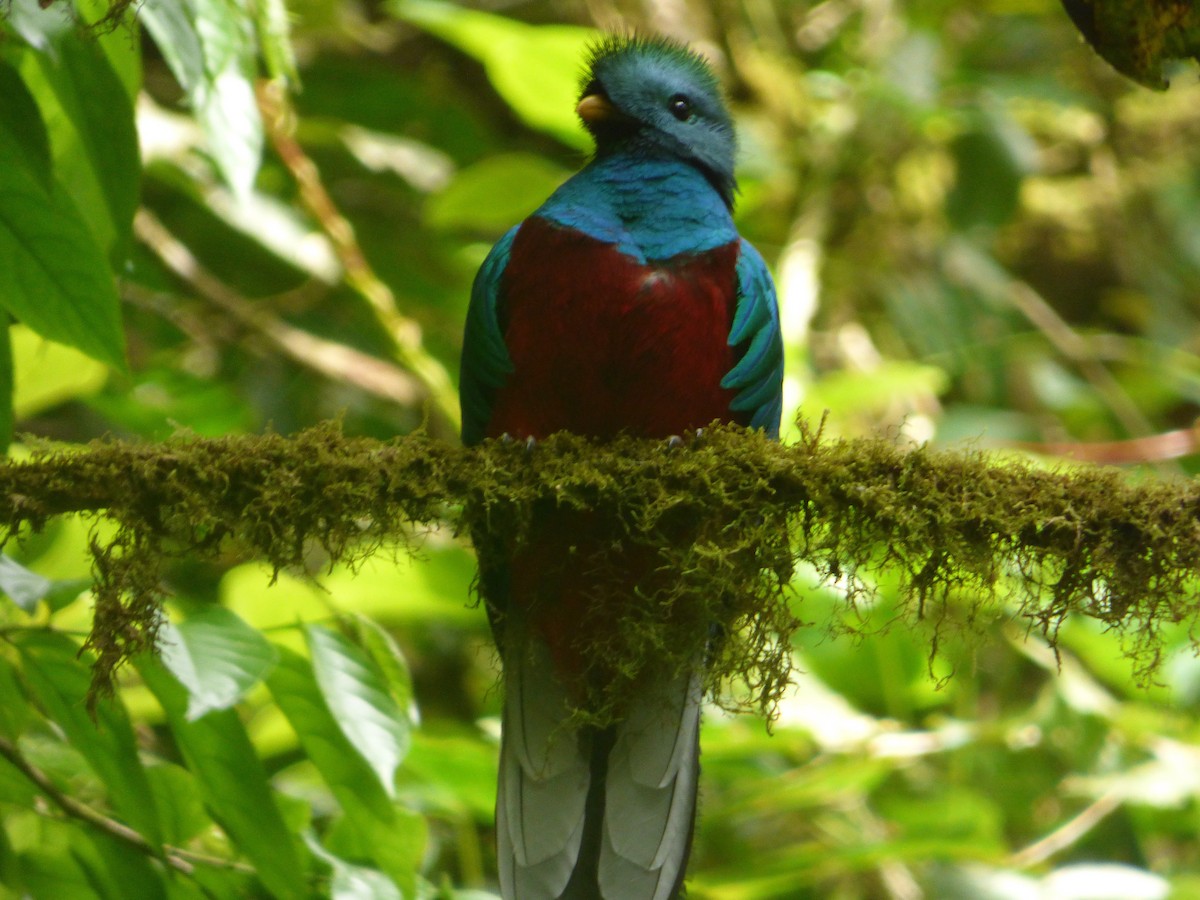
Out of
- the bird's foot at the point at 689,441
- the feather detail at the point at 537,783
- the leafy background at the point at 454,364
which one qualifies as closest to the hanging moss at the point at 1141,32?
the leafy background at the point at 454,364

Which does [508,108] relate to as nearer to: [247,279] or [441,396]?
[247,279]

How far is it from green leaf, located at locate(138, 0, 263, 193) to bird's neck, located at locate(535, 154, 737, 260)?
73 centimetres

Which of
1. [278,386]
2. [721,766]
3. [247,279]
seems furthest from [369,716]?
[247,279]

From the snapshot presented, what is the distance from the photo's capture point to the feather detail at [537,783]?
2473 mm

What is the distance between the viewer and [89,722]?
6.41 ft

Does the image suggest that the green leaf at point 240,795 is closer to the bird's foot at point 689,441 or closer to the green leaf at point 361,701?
the green leaf at point 361,701

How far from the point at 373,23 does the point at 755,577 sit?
16.5 feet

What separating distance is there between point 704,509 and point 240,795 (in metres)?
0.86

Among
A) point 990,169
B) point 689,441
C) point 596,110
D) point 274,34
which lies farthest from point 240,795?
point 990,169

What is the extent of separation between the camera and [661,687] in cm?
252

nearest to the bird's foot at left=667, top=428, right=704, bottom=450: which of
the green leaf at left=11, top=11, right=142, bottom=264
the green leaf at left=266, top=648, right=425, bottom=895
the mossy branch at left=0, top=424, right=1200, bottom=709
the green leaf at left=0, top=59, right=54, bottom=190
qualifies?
the mossy branch at left=0, top=424, right=1200, bottom=709

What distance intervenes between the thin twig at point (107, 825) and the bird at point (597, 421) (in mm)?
589

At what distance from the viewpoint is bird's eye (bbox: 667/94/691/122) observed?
3223 mm

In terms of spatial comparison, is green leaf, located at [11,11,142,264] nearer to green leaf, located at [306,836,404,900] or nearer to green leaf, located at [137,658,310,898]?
green leaf, located at [137,658,310,898]
